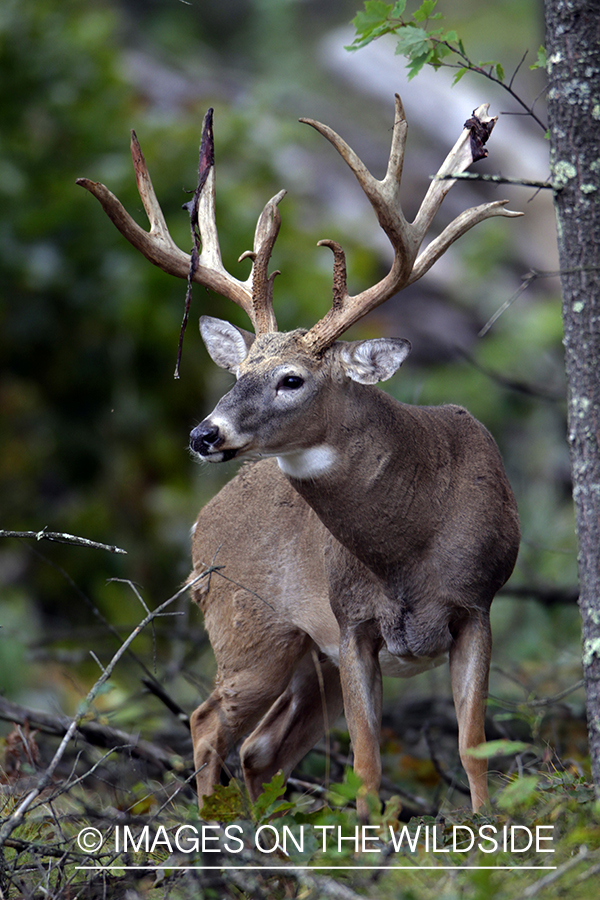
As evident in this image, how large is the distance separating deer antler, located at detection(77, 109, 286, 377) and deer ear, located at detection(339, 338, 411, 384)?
37 cm

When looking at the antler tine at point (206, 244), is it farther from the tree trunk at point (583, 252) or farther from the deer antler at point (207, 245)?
the tree trunk at point (583, 252)

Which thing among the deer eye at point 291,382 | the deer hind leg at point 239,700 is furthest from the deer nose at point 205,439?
the deer hind leg at point 239,700

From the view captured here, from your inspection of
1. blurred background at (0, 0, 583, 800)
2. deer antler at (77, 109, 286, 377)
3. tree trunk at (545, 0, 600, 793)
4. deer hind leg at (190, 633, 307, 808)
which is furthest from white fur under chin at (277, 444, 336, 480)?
blurred background at (0, 0, 583, 800)

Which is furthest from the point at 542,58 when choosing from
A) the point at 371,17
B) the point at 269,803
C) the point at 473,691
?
the point at 269,803

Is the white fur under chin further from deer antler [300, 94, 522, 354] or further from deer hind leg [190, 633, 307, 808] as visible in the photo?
deer hind leg [190, 633, 307, 808]

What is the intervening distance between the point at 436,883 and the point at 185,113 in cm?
1100

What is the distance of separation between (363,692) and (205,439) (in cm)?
120

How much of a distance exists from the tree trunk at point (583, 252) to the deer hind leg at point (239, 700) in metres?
1.66

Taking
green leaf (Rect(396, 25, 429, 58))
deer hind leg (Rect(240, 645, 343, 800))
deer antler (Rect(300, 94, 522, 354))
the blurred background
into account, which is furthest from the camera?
the blurred background

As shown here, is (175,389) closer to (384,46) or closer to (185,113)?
(185,113)

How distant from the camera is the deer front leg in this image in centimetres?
375

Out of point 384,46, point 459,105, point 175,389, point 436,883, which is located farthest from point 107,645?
point 384,46

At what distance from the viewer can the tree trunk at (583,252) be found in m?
3.18

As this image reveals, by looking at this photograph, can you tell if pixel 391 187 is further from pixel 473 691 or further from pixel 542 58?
pixel 473 691
